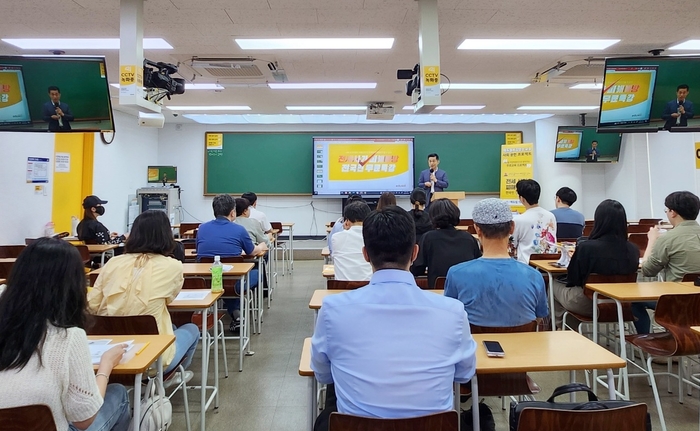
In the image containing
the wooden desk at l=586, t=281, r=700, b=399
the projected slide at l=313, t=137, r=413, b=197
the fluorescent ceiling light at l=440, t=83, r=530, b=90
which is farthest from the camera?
the projected slide at l=313, t=137, r=413, b=197

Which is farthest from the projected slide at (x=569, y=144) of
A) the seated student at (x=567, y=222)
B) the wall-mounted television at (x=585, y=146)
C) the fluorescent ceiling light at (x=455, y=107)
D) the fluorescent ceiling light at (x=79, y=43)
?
the fluorescent ceiling light at (x=79, y=43)

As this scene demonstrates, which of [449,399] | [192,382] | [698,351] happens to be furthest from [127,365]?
[698,351]

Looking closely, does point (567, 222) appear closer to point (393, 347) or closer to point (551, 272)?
point (551, 272)

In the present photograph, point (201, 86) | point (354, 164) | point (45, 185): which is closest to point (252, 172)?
point (354, 164)

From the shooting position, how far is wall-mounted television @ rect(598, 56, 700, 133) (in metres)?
4.00

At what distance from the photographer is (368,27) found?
402cm

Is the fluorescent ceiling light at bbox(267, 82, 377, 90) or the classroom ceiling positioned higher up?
the fluorescent ceiling light at bbox(267, 82, 377, 90)

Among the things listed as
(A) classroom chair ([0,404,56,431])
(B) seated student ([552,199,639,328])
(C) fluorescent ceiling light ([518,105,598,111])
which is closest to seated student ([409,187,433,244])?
(B) seated student ([552,199,639,328])

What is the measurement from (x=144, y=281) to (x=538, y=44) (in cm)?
468

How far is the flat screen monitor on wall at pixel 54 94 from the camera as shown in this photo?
3.74 m

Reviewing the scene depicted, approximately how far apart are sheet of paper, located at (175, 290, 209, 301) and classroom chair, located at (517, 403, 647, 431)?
1.99 meters

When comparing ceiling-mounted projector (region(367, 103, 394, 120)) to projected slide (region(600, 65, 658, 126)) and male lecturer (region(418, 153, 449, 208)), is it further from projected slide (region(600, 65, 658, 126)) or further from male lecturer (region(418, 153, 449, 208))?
projected slide (region(600, 65, 658, 126))

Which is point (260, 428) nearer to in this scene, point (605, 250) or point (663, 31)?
point (605, 250)

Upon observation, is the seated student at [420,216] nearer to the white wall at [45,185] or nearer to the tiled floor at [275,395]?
the tiled floor at [275,395]
